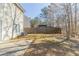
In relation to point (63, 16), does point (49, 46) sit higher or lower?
lower

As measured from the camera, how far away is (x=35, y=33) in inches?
91.1

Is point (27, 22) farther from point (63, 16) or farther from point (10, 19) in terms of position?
point (63, 16)

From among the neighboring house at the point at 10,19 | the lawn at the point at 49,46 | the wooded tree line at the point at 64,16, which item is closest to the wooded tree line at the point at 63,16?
the wooded tree line at the point at 64,16

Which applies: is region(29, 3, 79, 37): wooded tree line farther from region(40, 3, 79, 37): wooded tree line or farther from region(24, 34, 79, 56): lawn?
region(24, 34, 79, 56): lawn

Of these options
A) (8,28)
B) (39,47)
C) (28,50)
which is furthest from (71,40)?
(8,28)

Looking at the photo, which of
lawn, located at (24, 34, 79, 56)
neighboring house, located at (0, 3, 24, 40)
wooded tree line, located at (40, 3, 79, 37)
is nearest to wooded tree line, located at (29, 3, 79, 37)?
wooded tree line, located at (40, 3, 79, 37)

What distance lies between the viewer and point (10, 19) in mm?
2270

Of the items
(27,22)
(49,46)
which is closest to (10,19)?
(27,22)

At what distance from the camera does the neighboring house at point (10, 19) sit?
89.1 inches

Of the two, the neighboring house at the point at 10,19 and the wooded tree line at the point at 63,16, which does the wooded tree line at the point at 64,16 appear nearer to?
the wooded tree line at the point at 63,16

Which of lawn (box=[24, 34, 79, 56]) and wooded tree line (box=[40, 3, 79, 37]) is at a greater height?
wooded tree line (box=[40, 3, 79, 37])

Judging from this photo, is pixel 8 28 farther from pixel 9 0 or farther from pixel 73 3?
pixel 73 3

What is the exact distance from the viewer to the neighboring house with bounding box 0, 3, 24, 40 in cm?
226

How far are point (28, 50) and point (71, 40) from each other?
0.68 meters
